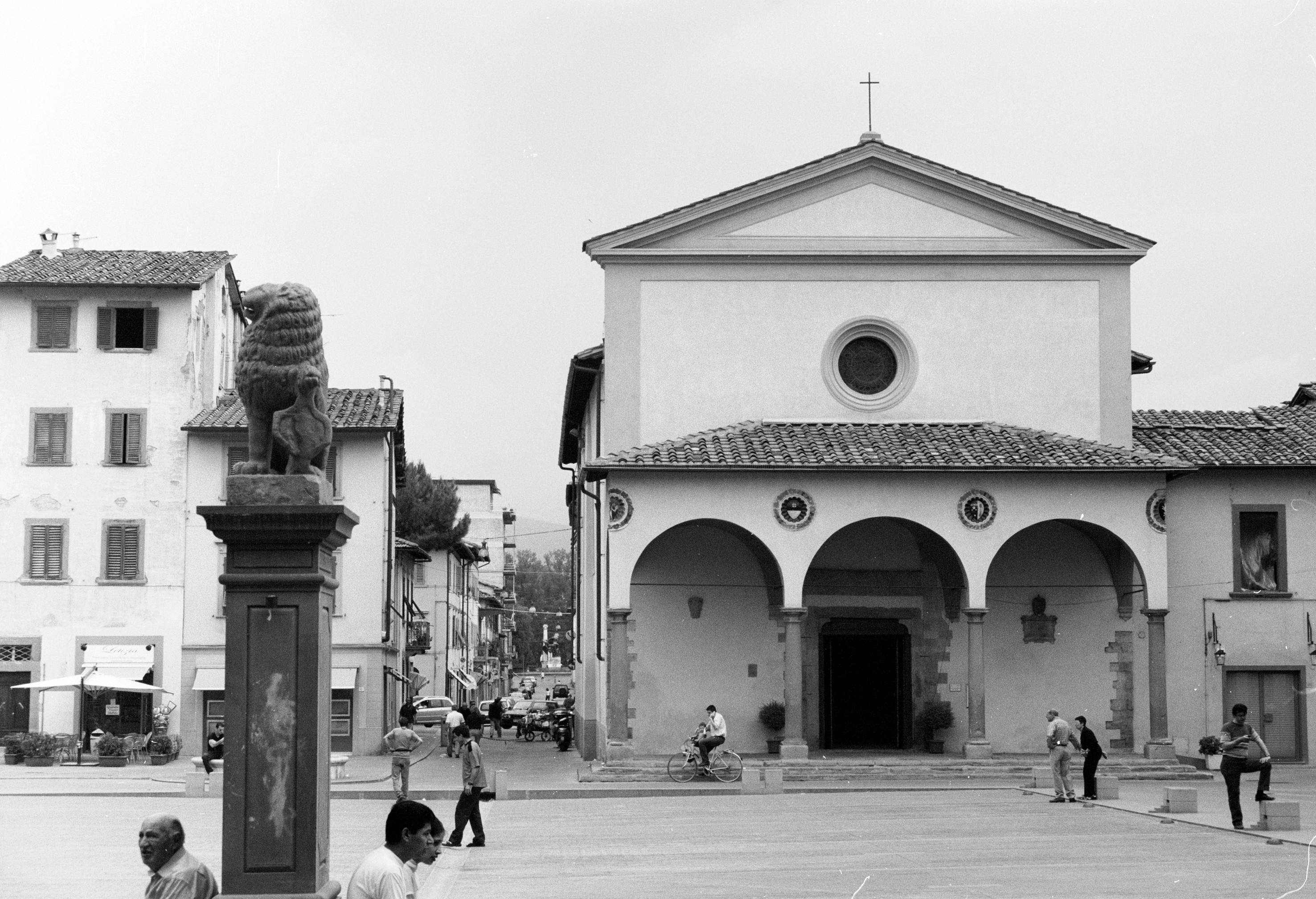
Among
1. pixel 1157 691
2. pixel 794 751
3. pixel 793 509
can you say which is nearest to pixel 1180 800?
A: pixel 1157 691

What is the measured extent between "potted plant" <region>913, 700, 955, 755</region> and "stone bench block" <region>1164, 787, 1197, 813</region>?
804 cm

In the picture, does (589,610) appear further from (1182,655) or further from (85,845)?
(85,845)

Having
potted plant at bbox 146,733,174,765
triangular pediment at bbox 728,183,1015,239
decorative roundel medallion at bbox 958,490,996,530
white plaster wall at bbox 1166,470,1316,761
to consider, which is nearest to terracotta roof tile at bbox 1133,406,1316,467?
white plaster wall at bbox 1166,470,1316,761

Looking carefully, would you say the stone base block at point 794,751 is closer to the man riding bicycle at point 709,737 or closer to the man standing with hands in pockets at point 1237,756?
the man riding bicycle at point 709,737

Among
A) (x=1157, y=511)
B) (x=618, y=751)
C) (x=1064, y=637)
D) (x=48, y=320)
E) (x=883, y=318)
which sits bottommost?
(x=618, y=751)

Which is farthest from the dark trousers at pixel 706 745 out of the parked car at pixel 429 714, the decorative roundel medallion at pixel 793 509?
the parked car at pixel 429 714

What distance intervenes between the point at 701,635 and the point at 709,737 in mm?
3119

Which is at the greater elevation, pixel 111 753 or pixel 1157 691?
pixel 1157 691

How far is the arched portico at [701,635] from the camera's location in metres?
29.6

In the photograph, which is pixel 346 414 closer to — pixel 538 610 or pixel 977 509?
pixel 977 509

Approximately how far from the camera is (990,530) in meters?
28.7

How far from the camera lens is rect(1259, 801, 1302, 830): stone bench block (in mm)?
18938

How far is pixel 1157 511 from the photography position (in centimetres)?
2877

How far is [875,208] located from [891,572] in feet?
22.4
